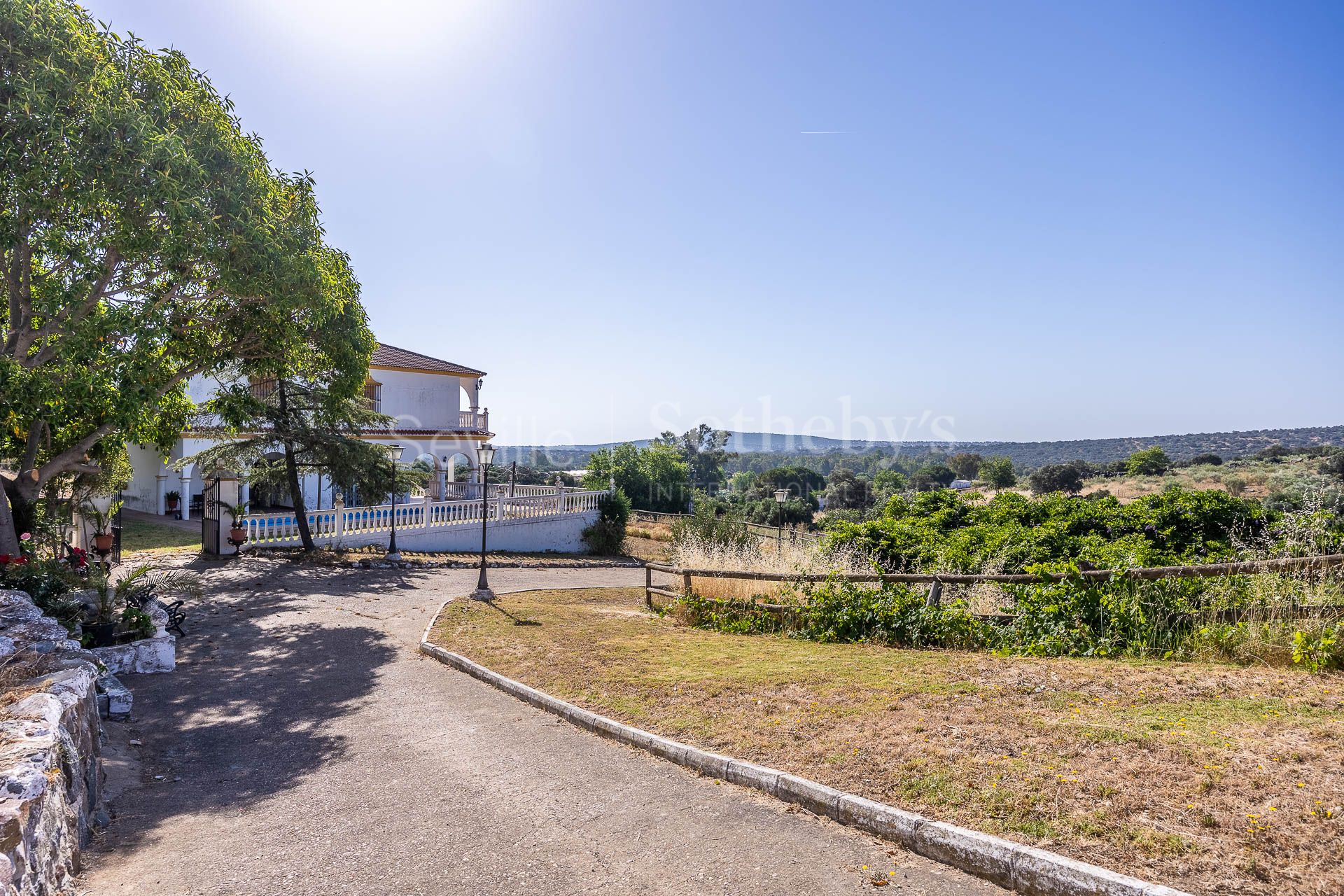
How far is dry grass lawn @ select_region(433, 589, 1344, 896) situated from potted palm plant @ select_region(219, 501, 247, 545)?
1193 cm

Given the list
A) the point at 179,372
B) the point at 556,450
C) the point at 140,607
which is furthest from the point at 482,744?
the point at 556,450

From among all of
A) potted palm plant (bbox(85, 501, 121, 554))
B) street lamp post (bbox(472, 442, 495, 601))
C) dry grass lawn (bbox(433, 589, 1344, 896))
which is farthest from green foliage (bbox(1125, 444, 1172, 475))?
potted palm plant (bbox(85, 501, 121, 554))

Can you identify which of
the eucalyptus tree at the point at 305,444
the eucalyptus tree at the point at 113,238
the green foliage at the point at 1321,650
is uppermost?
the eucalyptus tree at the point at 113,238

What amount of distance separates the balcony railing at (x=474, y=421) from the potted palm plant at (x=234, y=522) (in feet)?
49.8

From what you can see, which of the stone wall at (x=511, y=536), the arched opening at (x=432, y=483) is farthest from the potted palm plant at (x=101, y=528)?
the arched opening at (x=432, y=483)

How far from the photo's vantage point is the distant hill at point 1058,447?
6406cm

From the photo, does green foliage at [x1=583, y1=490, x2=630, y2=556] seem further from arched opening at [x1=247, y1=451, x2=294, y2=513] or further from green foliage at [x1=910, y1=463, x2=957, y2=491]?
green foliage at [x1=910, y1=463, x2=957, y2=491]

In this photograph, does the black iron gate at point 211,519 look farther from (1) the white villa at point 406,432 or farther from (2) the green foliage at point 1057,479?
(2) the green foliage at point 1057,479

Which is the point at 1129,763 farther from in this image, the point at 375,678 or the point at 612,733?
the point at 375,678

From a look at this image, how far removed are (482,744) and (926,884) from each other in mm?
3660

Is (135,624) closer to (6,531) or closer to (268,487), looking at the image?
(6,531)

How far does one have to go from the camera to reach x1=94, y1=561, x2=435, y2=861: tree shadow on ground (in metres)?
4.96

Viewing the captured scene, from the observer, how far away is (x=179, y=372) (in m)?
11.1

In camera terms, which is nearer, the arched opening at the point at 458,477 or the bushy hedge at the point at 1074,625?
the bushy hedge at the point at 1074,625
